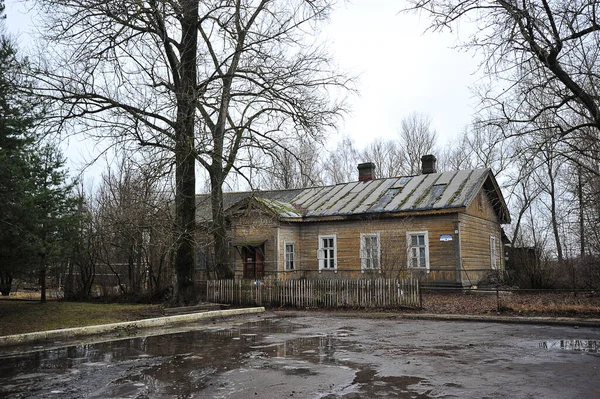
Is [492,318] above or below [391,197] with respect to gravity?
below

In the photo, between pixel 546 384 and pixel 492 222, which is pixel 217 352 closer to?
pixel 546 384

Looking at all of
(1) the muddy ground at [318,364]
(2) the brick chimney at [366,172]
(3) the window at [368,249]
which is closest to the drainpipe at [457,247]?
(3) the window at [368,249]

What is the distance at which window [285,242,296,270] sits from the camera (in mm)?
25766

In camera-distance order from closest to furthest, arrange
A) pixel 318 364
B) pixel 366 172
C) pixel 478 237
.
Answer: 1. pixel 318 364
2. pixel 478 237
3. pixel 366 172

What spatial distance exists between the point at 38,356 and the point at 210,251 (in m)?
15.4

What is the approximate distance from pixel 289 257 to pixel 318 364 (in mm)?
18067

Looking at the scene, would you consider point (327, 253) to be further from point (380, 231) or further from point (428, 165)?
point (428, 165)

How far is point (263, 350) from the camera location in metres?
9.38

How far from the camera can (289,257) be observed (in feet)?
85.1

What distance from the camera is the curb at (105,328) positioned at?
1062cm

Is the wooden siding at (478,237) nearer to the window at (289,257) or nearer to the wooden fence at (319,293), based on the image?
the wooden fence at (319,293)

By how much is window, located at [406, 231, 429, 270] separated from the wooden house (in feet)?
0.16

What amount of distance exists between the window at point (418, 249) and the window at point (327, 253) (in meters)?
4.27

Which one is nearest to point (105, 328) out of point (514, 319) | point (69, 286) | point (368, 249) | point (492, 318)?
point (492, 318)
